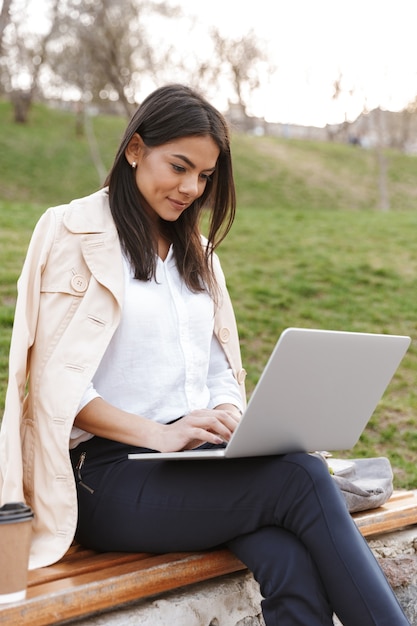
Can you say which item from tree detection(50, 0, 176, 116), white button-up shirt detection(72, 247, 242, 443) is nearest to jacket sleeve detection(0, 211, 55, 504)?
white button-up shirt detection(72, 247, 242, 443)

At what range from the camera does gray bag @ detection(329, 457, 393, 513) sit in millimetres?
2709

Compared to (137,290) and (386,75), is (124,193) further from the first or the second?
(386,75)

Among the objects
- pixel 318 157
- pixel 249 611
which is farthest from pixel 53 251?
pixel 318 157

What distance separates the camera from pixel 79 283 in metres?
2.23

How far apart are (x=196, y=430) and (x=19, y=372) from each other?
19.5 inches

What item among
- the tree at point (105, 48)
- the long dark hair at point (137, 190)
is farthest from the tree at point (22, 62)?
the long dark hair at point (137, 190)

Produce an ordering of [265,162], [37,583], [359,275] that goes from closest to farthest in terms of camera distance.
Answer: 1. [37,583]
2. [359,275]
3. [265,162]

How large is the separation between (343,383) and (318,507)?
33 centimetres

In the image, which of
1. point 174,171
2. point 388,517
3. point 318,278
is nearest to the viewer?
point 174,171

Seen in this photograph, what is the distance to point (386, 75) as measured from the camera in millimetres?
18344

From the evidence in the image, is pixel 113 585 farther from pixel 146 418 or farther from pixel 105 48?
pixel 105 48

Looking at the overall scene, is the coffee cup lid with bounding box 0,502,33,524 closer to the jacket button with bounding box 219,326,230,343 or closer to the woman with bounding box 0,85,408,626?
the woman with bounding box 0,85,408,626

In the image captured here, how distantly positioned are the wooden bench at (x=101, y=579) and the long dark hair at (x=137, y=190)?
0.81 m

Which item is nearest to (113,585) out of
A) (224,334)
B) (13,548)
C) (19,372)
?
(13,548)
